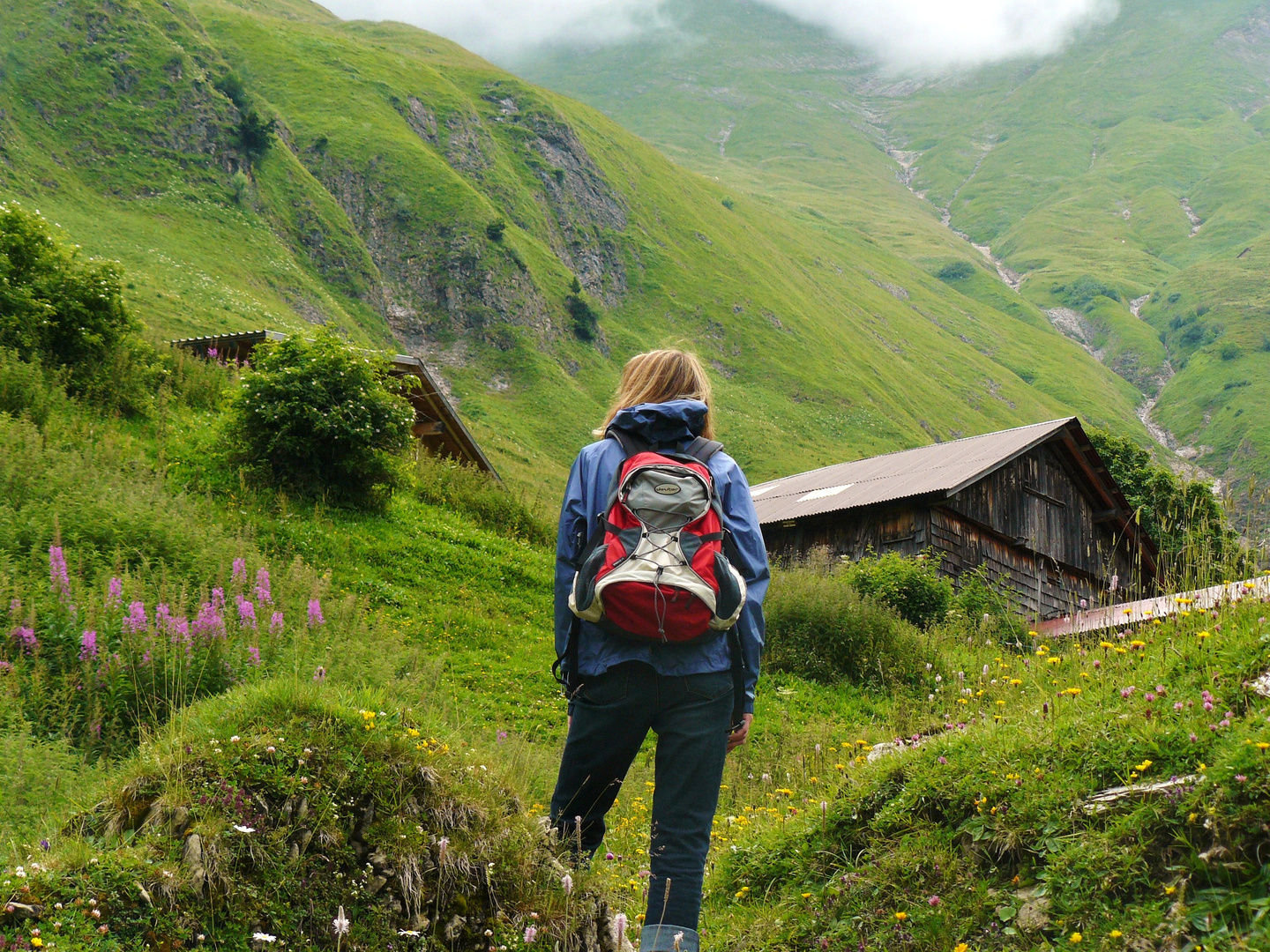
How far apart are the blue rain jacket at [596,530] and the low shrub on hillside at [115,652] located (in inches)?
116

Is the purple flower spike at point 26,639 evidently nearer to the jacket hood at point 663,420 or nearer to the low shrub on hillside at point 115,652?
the low shrub on hillside at point 115,652

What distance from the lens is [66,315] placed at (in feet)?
51.6

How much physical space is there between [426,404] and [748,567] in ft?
70.7

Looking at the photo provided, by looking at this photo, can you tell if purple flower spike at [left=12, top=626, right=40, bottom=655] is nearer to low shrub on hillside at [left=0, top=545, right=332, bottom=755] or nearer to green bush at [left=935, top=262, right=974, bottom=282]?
low shrub on hillside at [left=0, top=545, right=332, bottom=755]

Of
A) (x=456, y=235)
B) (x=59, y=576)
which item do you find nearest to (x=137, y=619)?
(x=59, y=576)

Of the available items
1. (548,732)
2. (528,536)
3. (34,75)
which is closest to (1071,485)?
(528,536)

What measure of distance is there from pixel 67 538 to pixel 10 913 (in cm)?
720

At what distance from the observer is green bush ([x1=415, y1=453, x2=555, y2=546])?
20078 millimetres

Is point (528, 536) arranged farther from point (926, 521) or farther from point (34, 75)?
point (34, 75)

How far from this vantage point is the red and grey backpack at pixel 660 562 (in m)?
3.92

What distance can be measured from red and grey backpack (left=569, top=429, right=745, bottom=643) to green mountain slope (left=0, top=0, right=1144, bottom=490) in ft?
134

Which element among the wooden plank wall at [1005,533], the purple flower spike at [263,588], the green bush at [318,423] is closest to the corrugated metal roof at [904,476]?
the wooden plank wall at [1005,533]

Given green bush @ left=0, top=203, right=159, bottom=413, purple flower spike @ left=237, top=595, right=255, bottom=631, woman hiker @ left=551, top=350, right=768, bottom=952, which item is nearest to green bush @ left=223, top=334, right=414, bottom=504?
green bush @ left=0, top=203, right=159, bottom=413

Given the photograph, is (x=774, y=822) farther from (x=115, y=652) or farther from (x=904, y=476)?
(x=904, y=476)
